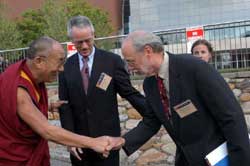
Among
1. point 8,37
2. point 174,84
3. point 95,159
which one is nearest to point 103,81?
point 95,159

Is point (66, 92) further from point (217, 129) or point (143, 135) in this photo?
point (217, 129)

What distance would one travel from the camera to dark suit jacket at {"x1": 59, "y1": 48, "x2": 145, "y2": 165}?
432 cm

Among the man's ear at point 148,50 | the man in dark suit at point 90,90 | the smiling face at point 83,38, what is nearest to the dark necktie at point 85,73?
the man in dark suit at point 90,90

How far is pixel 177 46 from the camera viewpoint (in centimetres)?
1000

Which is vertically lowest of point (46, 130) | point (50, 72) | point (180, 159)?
point (180, 159)

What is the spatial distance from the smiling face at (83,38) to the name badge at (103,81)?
24 centimetres

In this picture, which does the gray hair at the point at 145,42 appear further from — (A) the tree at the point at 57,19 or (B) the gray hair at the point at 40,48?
(A) the tree at the point at 57,19

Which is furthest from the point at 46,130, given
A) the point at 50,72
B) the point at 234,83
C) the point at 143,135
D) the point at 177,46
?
the point at 177,46

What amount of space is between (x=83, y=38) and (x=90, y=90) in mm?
439

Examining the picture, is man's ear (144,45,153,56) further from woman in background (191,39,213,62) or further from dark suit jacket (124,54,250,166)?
woman in background (191,39,213,62)

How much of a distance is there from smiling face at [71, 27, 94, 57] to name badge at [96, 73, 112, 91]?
243 mm

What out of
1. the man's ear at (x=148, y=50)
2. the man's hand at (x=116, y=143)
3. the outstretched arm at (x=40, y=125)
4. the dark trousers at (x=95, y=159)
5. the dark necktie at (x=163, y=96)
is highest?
the man's ear at (x=148, y=50)

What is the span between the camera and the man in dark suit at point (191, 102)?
2.97 m

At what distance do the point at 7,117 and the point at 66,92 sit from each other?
108 cm
